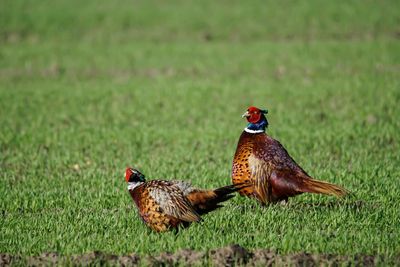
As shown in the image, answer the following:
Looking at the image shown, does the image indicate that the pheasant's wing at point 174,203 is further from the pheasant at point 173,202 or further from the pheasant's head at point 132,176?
the pheasant's head at point 132,176

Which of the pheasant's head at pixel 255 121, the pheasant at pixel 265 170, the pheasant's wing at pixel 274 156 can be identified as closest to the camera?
the pheasant at pixel 265 170

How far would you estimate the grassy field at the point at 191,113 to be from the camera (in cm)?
745

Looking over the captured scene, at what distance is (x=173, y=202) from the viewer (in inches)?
276

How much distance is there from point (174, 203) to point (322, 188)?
157cm

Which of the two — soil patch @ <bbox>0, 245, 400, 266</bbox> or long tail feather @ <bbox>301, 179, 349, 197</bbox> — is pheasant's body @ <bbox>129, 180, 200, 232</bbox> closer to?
soil patch @ <bbox>0, 245, 400, 266</bbox>

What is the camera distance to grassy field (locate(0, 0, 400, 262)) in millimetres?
7449

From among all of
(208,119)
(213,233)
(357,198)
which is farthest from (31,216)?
(208,119)

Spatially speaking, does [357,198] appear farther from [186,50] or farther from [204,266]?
[186,50]

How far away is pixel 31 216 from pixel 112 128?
6.14 m

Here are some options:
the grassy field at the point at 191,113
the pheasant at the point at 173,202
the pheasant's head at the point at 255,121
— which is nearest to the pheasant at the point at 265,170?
the pheasant's head at the point at 255,121

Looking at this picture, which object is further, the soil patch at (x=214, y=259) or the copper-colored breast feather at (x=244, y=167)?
the copper-colored breast feather at (x=244, y=167)

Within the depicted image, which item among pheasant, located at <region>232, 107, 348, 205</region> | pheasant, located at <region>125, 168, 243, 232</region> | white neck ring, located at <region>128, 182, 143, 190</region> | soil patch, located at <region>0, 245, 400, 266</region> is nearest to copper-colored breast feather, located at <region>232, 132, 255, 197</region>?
pheasant, located at <region>232, 107, 348, 205</region>

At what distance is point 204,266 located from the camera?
20.7ft

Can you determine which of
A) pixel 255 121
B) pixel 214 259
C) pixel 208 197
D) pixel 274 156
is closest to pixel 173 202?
pixel 208 197
